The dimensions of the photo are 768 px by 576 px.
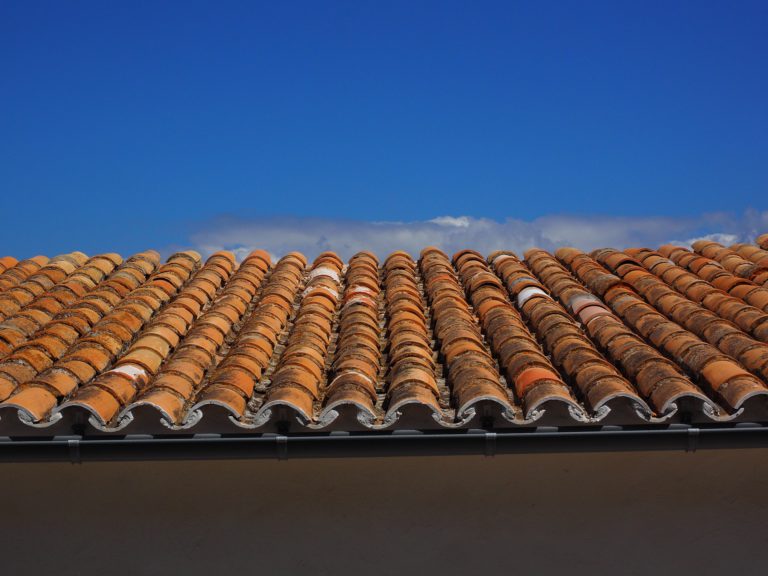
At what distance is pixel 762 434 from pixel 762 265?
3853 millimetres

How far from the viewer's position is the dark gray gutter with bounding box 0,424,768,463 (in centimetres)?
549

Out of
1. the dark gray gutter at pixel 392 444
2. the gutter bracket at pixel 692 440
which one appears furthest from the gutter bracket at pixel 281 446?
the gutter bracket at pixel 692 440

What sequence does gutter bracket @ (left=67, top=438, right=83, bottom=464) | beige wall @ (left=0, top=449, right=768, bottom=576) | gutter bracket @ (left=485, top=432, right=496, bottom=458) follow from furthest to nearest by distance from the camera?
beige wall @ (left=0, top=449, right=768, bottom=576) < gutter bracket @ (left=67, top=438, right=83, bottom=464) < gutter bracket @ (left=485, top=432, right=496, bottom=458)

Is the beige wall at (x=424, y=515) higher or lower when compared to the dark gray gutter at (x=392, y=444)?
lower

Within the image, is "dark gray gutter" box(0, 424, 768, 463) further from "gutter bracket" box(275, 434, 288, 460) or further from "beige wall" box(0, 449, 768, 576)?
"beige wall" box(0, 449, 768, 576)

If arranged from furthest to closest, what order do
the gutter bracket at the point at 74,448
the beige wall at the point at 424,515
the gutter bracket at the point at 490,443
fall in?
the beige wall at the point at 424,515 → the gutter bracket at the point at 74,448 → the gutter bracket at the point at 490,443

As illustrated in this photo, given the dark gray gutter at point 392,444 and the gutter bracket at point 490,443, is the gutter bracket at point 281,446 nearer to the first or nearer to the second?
the dark gray gutter at point 392,444

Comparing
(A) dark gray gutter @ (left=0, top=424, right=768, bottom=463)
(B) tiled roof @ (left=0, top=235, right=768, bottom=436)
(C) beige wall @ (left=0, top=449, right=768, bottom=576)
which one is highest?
(B) tiled roof @ (left=0, top=235, right=768, bottom=436)

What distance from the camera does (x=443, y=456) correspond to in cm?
575

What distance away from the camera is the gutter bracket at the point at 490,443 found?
5.45 metres

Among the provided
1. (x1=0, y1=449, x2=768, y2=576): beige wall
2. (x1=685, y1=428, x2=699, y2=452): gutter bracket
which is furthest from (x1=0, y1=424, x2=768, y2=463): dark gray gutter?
(x1=0, y1=449, x2=768, y2=576): beige wall

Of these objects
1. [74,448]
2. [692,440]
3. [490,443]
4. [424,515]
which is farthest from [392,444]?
[74,448]

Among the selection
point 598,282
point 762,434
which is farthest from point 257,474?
point 598,282

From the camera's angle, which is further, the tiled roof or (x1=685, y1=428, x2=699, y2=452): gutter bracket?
the tiled roof
